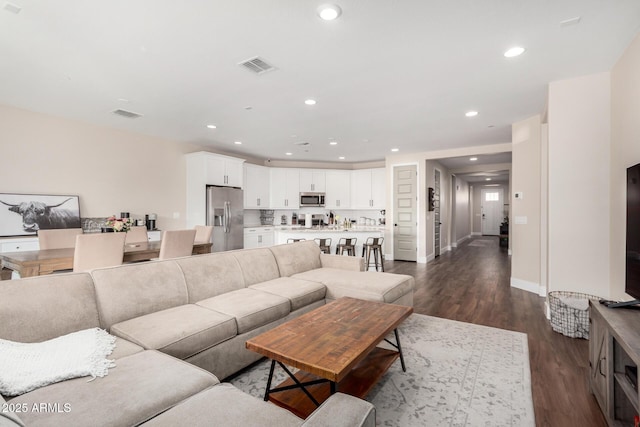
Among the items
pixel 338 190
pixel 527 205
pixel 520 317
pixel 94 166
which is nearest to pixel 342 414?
pixel 520 317

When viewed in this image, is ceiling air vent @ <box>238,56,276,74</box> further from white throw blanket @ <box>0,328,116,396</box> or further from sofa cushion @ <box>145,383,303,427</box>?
sofa cushion @ <box>145,383,303,427</box>

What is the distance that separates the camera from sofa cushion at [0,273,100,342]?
1.60 meters

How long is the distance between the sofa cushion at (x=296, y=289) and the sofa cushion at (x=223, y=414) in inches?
58.3

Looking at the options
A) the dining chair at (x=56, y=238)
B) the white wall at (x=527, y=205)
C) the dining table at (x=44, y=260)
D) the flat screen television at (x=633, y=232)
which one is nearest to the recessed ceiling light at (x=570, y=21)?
the flat screen television at (x=633, y=232)

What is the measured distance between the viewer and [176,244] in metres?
3.62

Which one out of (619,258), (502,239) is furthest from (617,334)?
(502,239)

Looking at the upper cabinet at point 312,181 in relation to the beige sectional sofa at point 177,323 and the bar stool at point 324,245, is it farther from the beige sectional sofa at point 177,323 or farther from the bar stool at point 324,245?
the beige sectional sofa at point 177,323

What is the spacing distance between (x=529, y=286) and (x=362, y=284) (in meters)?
3.23

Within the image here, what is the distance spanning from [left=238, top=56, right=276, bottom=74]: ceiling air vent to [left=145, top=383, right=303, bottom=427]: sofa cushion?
271 cm

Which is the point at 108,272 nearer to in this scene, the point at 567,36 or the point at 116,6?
the point at 116,6

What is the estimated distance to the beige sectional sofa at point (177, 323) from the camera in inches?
44.4

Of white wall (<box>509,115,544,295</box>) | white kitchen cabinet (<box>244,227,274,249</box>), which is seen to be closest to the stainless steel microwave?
white kitchen cabinet (<box>244,227,274,249</box>)

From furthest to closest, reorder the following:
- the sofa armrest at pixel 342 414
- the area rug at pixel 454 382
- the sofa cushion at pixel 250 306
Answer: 1. the sofa cushion at pixel 250 306
2. the area rug at pixel 454 382
3. the sofa armrest at pixel 342 414

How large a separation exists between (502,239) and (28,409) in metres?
11.4
